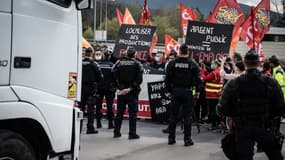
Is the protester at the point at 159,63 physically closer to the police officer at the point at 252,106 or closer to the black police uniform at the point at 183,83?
the black police uniform at the point at 183,83

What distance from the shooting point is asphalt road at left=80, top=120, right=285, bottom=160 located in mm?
8547

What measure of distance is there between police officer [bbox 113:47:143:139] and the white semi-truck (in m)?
4.89

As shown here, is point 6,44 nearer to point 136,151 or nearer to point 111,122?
point 136,151

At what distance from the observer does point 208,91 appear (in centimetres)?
1165

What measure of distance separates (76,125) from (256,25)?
10.5 metres

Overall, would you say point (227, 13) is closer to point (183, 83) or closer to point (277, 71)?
point (277, 71)

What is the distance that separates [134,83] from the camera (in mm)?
10352

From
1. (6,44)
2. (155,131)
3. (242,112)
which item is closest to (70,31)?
(6,44)

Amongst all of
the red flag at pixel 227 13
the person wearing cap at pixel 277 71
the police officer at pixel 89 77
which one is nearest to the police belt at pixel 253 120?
the person wearing cap at pixel 277 71

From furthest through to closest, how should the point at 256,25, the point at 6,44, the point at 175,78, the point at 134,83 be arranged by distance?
the point at 256,25 → the point at 134,83 → the point at 175,78 → the point at 6,44

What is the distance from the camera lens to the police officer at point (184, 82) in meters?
9.55

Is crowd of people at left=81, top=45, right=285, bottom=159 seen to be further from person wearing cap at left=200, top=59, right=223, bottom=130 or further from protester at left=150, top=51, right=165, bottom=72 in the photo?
protester at left=150, top=51, right=165, bottom=72

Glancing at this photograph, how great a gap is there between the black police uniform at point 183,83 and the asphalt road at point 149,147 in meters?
0.43

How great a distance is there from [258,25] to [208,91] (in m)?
4.64
